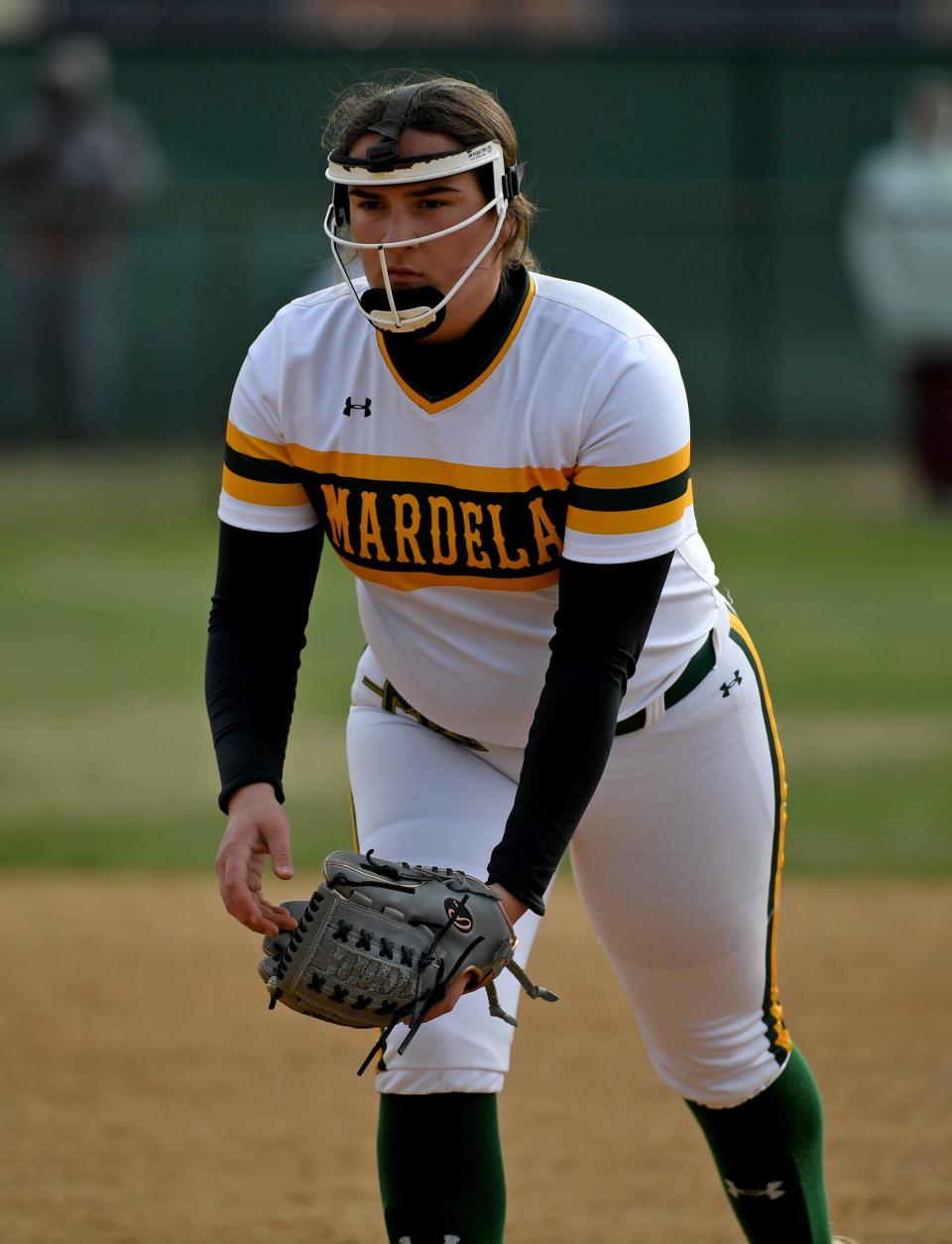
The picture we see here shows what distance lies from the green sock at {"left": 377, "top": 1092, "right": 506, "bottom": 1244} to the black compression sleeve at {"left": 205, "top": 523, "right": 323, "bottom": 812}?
50 cm

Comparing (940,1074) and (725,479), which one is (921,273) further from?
(940,1074)

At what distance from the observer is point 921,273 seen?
40.7 feet

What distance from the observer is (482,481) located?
2.69 metres

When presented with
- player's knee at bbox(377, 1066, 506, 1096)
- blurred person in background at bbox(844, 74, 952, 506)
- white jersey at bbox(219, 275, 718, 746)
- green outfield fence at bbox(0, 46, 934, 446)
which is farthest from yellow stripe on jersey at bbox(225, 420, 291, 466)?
blurred person in background at bbox(844, 74, 952, 506)

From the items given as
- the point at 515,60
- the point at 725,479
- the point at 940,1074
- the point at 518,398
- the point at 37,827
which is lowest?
the point at 725,479

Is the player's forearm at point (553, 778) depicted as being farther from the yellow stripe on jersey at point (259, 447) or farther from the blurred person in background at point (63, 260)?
the blurred person in background at point (63, 260)

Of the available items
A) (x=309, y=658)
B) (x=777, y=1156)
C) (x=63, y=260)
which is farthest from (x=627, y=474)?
(x=63, y=260)

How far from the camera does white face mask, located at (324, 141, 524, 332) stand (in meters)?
A: 2.57

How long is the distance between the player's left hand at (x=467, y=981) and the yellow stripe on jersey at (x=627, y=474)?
21.9 inches

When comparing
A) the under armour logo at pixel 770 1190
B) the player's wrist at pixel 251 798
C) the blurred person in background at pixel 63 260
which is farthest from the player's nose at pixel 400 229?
the blurred person in background at pixel 63 260

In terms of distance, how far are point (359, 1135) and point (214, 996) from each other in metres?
0.92

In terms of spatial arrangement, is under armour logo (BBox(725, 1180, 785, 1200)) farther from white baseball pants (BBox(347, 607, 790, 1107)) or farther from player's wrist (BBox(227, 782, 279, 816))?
player's wrist (BBox(227, 782, 279, 816))

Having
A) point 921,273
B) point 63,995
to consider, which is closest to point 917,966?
point 63,995

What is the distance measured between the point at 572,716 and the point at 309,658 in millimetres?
6315
